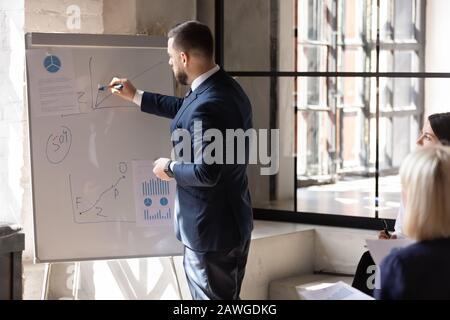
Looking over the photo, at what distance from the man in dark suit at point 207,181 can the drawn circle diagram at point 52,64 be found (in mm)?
614

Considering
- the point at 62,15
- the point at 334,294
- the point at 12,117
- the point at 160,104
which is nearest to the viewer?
the point at 334,294

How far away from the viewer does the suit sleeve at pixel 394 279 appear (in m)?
1.90

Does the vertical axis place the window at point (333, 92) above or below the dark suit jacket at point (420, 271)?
above

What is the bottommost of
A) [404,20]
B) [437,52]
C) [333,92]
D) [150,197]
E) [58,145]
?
[150,197]

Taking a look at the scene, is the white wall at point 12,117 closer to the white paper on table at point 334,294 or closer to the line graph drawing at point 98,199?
the line graph drawing at point 98,199

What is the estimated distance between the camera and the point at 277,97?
4.99m

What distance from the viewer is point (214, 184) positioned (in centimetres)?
303

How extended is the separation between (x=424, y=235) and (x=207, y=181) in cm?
122

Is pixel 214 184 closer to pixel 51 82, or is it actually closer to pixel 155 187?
pixel 155 187

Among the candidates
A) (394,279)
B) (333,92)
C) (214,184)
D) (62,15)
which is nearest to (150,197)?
(214,184)

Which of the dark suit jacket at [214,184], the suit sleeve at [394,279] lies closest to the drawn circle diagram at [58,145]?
the dark suit jacket at [214,184]
